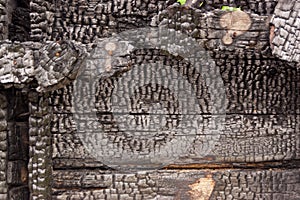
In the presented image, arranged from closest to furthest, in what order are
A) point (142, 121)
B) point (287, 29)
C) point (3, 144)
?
point (287, 29) < point (3, 144) < point (142, 121)

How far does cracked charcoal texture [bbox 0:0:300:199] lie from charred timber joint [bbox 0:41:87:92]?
0.06 metres

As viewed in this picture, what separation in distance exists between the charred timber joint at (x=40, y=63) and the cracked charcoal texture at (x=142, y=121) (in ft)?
0.20

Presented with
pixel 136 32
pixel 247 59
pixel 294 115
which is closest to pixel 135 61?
pixel 136 32

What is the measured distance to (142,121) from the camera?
5.64 ft

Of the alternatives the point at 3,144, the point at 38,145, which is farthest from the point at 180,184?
the point at 3,144

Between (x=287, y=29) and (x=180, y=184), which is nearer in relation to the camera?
(x=287, y=29)

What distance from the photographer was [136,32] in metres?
1.57

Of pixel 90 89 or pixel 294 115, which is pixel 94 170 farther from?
pixel 294 115

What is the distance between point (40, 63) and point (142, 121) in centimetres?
47

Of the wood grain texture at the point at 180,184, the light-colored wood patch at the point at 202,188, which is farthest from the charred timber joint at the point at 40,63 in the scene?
the light-colored wood patch at the point at 202,188

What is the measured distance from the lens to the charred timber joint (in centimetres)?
148

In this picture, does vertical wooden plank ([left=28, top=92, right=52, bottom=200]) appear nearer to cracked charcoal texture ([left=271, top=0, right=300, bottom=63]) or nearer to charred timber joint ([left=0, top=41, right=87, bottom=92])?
charred timber joint ([left=0, top=41, right=87, bottom=92])

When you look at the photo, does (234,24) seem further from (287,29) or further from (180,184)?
(180,184)

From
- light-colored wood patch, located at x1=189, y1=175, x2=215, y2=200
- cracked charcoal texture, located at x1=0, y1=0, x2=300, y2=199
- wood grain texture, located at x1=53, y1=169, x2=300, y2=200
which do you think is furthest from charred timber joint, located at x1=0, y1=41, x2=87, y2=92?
light-colored wood patch, located at x1=189, y1=175, x2=215, y2=200
